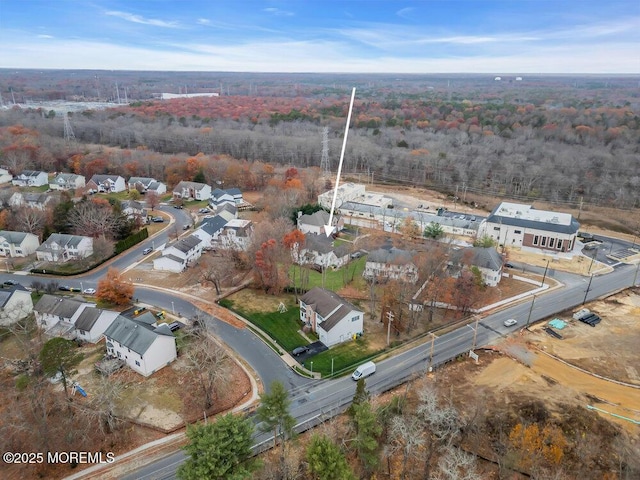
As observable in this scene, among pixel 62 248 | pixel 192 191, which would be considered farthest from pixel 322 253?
pixel 192 191

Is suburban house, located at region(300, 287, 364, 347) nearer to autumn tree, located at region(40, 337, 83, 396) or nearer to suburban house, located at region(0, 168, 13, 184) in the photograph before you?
autumn tree, located at region(40, 337, 83, 396)

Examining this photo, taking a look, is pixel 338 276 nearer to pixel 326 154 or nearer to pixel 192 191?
pixel 326 154

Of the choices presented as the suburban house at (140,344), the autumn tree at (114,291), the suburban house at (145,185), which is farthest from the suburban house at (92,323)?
the suburban house at (145,185)

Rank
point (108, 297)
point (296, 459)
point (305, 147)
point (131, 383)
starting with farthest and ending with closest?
point (305, 147) < point (108, 297) < point (131, 383) < point (296, 459)

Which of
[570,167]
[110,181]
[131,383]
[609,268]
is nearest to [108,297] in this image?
[131,383]

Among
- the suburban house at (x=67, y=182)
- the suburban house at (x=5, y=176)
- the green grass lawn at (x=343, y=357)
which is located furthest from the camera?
the suburban house at (x=5, y=176)

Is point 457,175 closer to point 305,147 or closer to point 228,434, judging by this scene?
point 305,147

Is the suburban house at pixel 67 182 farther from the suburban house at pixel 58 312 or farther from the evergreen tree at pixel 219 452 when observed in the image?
the evergreen tree at pixel 219 452
